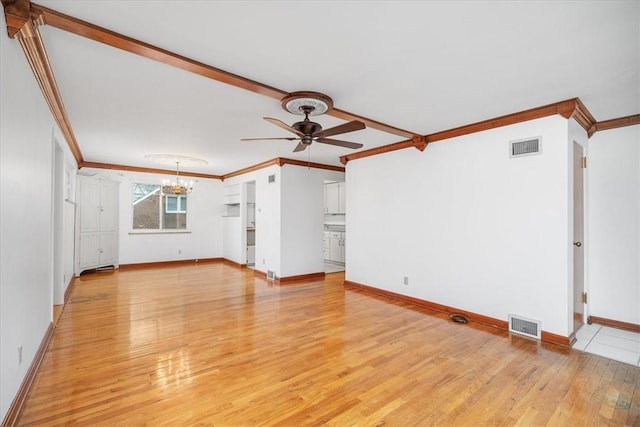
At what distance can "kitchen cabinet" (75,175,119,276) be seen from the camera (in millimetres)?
6051

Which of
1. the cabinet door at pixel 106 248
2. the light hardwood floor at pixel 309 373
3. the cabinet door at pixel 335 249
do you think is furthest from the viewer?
the cabinet door at pixel 335 249

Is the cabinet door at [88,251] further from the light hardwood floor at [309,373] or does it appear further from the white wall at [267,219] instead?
the white wall at [267,219]

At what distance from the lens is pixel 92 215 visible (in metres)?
6.29

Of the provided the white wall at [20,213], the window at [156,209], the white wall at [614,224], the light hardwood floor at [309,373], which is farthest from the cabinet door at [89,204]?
the white wall at [614,224]

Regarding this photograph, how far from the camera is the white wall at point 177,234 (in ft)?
23.2

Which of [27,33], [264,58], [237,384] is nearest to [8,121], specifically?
[27,33]

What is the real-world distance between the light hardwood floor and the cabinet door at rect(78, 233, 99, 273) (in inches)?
102

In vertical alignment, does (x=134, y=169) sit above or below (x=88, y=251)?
above

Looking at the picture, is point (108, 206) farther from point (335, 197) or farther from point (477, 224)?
point (477, 224)

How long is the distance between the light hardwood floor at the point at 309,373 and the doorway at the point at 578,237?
769 millimetres

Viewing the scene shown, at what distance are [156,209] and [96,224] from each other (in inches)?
58.0

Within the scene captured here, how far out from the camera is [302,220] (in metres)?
6.09

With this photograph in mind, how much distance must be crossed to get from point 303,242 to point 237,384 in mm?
3883

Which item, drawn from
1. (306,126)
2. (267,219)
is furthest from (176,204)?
(306,126)
